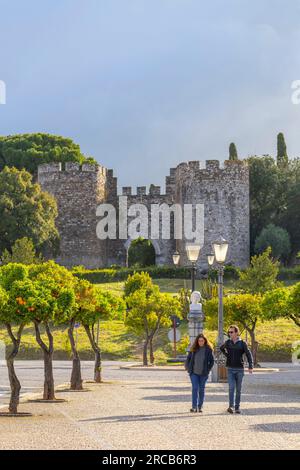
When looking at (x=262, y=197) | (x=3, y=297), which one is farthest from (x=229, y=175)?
(x=3, y=297)

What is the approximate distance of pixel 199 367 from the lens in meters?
14.1

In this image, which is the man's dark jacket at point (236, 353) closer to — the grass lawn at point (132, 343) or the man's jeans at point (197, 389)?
the man's jeans at point (197, 389)

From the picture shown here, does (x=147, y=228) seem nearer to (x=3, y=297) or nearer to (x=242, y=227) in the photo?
(x=242, y=227)

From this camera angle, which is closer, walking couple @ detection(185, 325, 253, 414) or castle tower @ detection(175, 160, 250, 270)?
walking couple @ detection(185, 325, 253, 414)

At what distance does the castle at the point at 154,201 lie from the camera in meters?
54.5

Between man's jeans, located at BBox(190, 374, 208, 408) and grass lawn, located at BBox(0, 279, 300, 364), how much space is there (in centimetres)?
1781

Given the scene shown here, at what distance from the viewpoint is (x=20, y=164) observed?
70.8 meters

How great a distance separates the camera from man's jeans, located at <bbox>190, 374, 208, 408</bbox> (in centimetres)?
1406

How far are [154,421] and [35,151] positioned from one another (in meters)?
59.7

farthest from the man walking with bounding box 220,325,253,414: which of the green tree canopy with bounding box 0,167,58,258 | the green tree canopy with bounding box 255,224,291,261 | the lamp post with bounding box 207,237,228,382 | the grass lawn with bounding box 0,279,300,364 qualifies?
the green tree canopy with bounding box 255,224,291,261

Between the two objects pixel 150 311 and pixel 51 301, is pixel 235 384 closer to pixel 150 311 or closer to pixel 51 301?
pixel 51 301

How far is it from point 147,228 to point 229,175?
9428 mm

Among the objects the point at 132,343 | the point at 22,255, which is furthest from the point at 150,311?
the point at 22,255

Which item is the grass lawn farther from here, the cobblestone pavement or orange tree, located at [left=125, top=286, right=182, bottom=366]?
the cobblestone pavement
